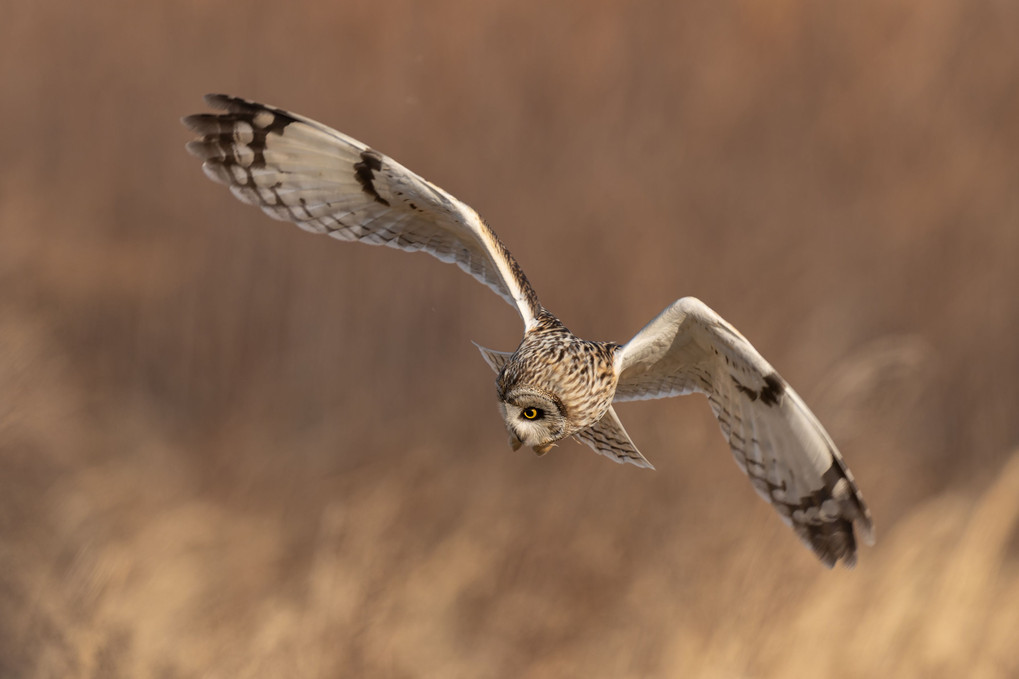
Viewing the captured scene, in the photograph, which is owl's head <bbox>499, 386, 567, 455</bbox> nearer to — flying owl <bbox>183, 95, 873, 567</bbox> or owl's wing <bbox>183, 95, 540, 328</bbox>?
flying owl <bbox>183, 95, 873, 567</bbox>

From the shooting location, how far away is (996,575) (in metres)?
3.91

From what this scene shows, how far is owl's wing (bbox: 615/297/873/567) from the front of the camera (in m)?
1.99

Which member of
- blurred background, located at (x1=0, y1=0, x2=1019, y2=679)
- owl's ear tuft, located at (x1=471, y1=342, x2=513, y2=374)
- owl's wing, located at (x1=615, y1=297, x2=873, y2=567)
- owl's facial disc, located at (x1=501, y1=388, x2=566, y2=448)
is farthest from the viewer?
blurred background, located at (x1=0, y1=0, x2=1019, y2=679)

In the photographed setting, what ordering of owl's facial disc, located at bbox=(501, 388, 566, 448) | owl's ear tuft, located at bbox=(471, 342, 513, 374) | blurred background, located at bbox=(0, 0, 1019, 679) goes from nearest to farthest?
owl's facial disc, located at bbox=(501, 388, 566, 448)
owl's ear tuft, located at bbox=(471, 342, 513, 374)
blurred background, located at bbox=(0, 0, 1019, 679)

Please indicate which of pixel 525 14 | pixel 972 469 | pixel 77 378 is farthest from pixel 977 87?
pixel 77 378

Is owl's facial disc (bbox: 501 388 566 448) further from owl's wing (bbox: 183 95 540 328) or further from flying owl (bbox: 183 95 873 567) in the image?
owl's wing (bbox: 183 95 540 328)

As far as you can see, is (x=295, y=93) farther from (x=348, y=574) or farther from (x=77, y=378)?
(x=348, y=574)

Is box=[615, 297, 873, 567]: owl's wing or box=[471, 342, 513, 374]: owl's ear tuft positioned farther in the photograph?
box=[471, 342, 513, 374]: owl's ear tuft

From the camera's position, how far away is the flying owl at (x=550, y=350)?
6.15ft

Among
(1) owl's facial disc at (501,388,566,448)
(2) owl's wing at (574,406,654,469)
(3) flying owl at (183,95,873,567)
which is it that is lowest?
(1) owl's facial disc at (501,388,566,448)

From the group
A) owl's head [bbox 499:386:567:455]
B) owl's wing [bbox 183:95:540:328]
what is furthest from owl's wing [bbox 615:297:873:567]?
owl's wing [bbox 183:95:540:328]

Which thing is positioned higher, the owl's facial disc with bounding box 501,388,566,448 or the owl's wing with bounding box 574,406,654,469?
the owl's wing with bounding box 574,406,654,469

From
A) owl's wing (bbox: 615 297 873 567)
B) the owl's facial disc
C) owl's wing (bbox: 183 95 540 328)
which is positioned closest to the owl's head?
the owl's facial disc

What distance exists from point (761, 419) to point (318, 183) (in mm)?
1129
